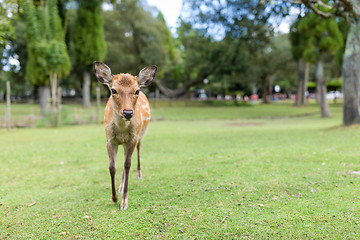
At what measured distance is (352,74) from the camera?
1082 centimetres

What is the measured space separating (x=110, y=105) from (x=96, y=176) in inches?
93.3

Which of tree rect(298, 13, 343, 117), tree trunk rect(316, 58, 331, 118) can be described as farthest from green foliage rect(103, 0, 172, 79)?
tree trunk rect(316, 58, 331, 118)

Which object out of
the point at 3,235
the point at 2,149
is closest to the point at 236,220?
the point at 3,235

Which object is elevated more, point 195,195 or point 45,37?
point 45,37

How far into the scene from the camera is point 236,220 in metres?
3.75

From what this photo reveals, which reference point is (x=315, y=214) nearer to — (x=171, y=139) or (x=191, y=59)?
(x=171, y=139)

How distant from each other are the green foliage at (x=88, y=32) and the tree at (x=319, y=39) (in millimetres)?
16705

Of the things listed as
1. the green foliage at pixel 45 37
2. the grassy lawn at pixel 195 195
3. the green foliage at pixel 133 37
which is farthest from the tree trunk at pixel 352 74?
the green foliage at pixel 133 37

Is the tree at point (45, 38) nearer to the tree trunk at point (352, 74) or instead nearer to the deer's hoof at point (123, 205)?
the deer's hoof at point (123, 205)

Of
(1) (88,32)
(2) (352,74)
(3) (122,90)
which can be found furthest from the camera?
(1) (88,32)

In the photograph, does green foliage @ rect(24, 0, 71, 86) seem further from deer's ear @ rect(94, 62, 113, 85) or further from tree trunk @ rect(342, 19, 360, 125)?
tree trunk @ rect(342, 19, 360, 125)

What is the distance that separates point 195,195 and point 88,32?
24.2 m

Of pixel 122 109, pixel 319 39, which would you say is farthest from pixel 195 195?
pixel 319 39

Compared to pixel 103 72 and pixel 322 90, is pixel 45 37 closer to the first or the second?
pixel 103 72
